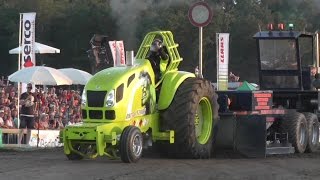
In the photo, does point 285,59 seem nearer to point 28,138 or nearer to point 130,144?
point 130,144

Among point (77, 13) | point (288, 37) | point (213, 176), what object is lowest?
point (213, 176)

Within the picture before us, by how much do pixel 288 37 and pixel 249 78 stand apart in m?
31.3

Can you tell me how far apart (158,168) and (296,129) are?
12.9 ft

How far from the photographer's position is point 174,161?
1073cm

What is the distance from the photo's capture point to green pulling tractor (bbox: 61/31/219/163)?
1001 cm

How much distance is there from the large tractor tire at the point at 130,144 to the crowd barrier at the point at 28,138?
5.47 m

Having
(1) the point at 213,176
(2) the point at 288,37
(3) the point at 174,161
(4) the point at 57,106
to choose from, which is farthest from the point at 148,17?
(1) the point at 213,176

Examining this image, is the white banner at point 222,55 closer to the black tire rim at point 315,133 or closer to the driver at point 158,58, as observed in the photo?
the black tire rim at point 315,133

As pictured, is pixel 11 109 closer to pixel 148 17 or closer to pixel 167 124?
pixel 148 17

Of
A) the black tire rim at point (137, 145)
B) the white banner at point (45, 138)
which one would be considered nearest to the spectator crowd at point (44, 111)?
the white banner at point (45, 138)

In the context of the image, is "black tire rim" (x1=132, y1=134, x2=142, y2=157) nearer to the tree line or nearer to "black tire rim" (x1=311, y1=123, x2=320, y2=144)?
"black tire rim" (x1=311, y1=123, x2=320, y2=144)

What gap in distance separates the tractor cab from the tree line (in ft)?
30.4

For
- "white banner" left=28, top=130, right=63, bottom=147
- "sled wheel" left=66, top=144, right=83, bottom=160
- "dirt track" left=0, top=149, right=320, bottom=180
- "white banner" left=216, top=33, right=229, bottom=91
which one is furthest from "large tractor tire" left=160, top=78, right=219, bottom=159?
"white banner" left=216, top=33, right=229, bottom=91

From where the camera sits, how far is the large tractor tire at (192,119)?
10727mm
